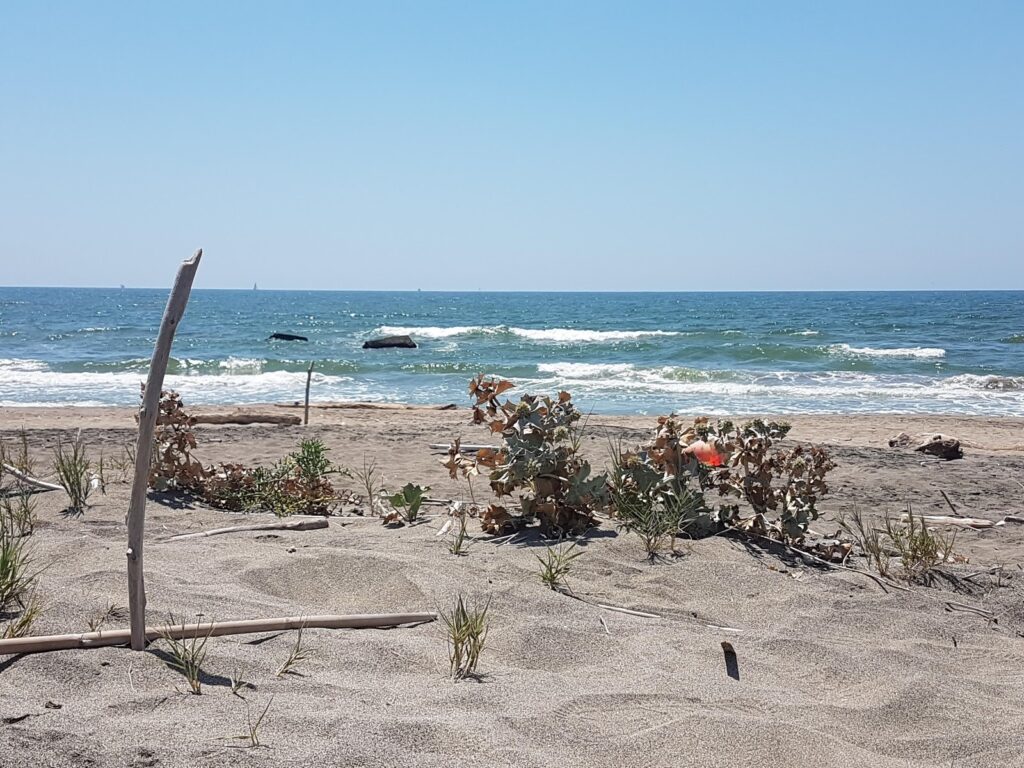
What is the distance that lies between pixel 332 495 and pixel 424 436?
15.0 feet

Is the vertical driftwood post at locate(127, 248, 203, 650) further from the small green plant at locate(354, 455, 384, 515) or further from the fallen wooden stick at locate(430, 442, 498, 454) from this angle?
the fallen wooden stick at locate(430, 442, 498, 454)

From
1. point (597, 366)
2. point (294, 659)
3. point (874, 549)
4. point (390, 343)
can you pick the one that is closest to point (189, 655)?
point (294, 659)

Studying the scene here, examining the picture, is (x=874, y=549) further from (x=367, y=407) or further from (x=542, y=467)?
(x=367, y=407)

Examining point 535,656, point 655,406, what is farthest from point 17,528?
point 655,406

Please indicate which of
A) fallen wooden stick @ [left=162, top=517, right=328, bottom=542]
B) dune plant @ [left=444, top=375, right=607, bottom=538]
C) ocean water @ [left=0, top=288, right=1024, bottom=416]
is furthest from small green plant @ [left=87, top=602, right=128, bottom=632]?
ocean water @ [left=0, top=288, right=1024, bottom=416]

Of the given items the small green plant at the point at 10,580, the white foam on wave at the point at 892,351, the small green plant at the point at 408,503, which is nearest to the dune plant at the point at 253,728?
the small green plant at the point at 10,580

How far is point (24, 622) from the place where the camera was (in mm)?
3074

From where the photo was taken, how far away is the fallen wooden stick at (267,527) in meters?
4.98

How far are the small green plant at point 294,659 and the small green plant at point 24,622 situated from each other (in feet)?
3.02

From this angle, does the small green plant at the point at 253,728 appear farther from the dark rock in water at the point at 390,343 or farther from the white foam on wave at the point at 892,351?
the dark rock in water at the point at 390,343

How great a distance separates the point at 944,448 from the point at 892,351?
68.6 feet

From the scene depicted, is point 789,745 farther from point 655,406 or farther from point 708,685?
point 655,406

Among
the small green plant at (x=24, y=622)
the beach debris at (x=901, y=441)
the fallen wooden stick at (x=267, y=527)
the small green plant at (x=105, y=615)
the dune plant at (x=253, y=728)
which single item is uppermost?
the small green plant at (x=24, y=622)

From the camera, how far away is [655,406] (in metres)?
18.1
